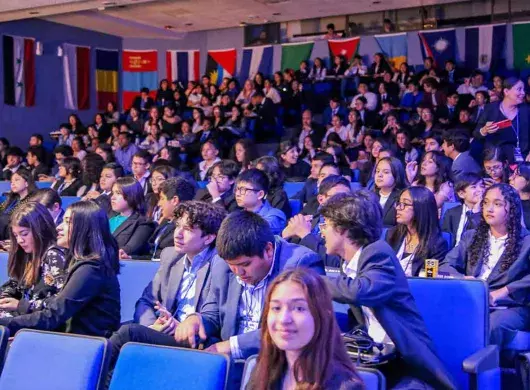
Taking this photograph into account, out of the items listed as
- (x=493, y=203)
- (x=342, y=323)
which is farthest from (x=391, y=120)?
(x=342, y=323)

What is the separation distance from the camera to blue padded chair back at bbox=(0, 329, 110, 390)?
2.07 meters

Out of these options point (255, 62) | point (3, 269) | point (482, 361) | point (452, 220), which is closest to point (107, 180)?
point (3, 269)

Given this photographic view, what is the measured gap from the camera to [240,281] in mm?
2576

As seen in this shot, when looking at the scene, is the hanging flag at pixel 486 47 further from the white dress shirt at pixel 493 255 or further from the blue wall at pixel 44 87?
the white dress shirt at pixel 493 255

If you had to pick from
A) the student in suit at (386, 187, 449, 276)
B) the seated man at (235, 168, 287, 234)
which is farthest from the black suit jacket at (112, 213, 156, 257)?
the student in suit at (386, 187, 449, 276)

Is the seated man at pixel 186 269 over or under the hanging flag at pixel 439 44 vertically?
under

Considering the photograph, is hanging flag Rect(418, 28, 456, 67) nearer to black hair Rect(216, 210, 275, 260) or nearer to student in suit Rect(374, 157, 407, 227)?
student in suit Rect(374, 157, 407, 227)

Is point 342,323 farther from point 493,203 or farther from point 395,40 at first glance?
point 395,40

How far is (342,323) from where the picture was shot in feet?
8.46

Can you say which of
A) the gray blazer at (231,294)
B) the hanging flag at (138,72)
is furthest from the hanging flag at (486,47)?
the gray blazer at (231,294)

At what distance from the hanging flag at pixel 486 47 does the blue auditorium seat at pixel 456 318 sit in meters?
9.02

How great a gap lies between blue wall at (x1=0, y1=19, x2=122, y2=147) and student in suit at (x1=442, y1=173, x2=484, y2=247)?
903 cm

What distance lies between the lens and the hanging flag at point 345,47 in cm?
1173

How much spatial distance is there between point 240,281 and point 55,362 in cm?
73
